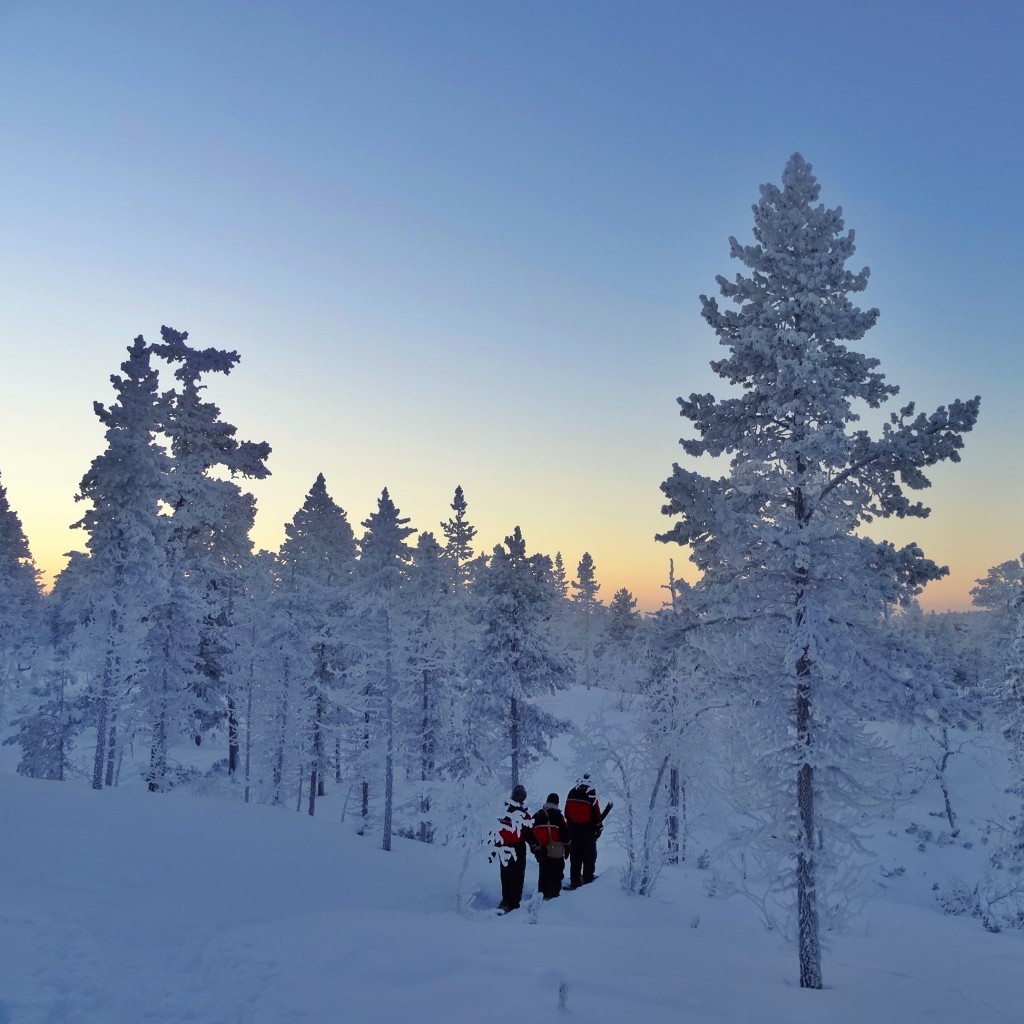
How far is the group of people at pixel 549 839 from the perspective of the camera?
1412cm

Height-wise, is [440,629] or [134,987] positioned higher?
[440,629]

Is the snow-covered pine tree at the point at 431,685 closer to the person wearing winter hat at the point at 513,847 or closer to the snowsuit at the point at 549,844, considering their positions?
the snowsuit at the point at 549,844

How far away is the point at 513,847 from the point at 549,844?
3.30ft

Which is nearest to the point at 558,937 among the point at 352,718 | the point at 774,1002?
the point at 774,1002

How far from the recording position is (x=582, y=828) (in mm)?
15805

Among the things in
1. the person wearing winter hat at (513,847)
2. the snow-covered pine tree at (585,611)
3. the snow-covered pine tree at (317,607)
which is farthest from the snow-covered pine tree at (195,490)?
the snow-covered pine tree at (585,611)

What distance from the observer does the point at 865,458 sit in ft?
37.7

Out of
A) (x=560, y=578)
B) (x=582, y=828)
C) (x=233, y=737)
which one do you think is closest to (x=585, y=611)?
(x=560, y=578)

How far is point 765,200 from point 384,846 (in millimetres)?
24015

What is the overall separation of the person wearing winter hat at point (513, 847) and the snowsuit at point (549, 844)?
0.30 meters

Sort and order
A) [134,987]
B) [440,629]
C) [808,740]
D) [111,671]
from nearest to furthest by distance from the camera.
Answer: [134,987]
[808,740]
[111,671]
[440,629]

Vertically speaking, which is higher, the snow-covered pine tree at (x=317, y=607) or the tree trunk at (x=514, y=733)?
the snow-covered pine tree at (x=317, y=607)

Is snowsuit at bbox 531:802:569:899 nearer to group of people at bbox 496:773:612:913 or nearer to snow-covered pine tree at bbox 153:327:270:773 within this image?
group of people at bbox 496:773:612:913

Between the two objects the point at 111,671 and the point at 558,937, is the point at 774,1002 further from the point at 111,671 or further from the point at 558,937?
the point at 111,671
